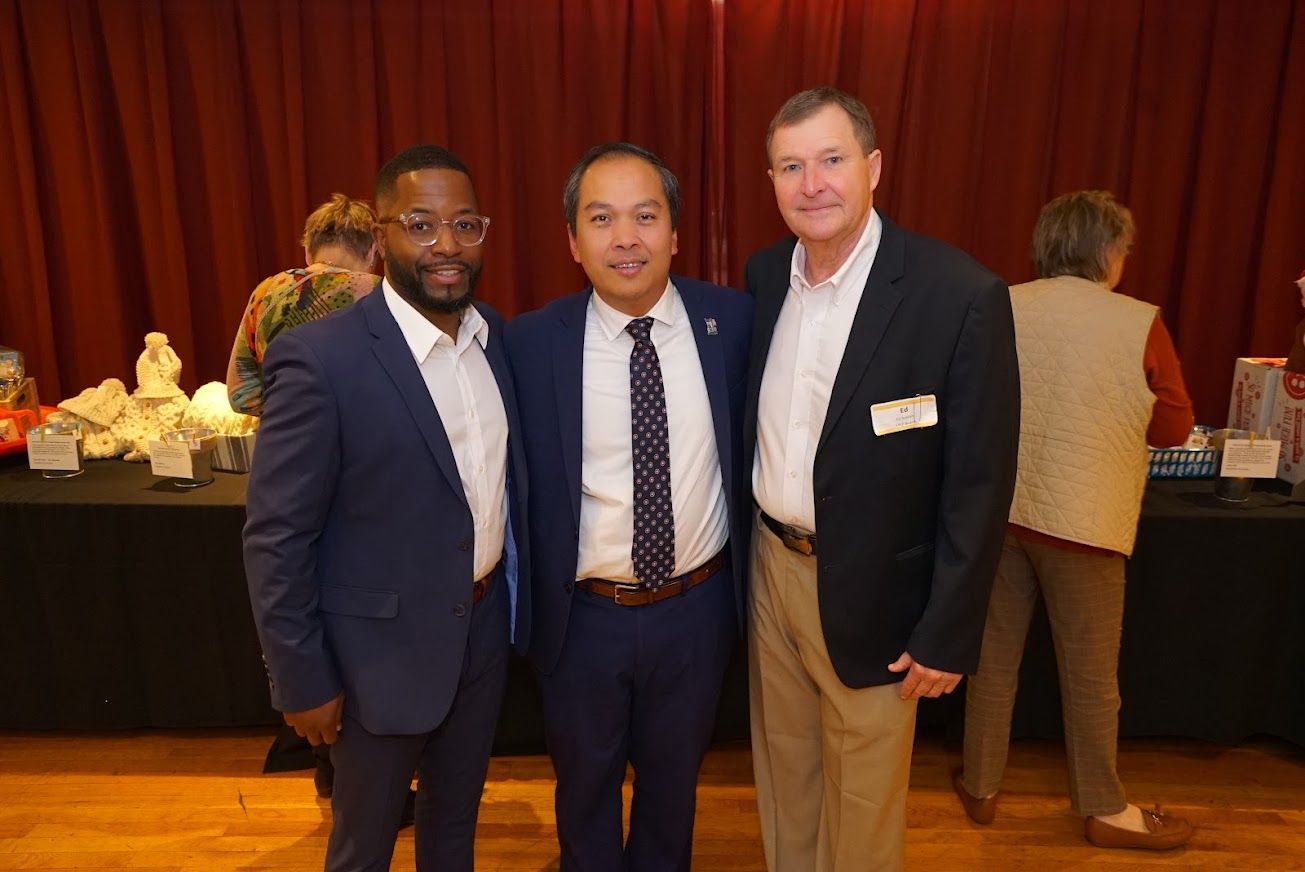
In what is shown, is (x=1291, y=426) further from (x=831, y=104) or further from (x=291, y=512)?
(x=291, y=512)

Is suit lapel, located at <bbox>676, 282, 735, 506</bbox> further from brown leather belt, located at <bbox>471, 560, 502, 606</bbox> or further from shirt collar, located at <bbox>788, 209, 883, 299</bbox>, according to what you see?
brown leather belt, located at <bbox>471, 560, 502, 606</bbox>

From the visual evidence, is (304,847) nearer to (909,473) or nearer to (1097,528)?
(909,473)

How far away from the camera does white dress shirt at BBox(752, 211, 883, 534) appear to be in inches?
64.5

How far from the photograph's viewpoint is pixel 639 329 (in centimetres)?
177

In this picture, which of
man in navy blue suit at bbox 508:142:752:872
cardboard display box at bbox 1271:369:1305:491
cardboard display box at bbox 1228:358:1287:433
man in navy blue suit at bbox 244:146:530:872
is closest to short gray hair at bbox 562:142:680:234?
man in navy blue suit at bbox 508:142:752:872

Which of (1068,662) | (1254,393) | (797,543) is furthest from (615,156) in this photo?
(1254,393)

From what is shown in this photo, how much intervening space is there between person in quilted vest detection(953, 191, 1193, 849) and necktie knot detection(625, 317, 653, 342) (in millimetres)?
1003

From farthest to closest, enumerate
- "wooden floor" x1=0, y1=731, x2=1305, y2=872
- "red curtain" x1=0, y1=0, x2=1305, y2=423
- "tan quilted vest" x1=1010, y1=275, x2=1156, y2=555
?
1. "red curtain" x1=0, y1=0, x2=1305, y2=423
2. "wooden floor" x1=0, y1=731, x2=1305, y2=872
3. "tan quilted vest" x1=1010, y1=275, x2=1156, y2=555

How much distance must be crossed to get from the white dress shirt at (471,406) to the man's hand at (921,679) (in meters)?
0.85

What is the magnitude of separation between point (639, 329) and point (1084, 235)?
1.19m

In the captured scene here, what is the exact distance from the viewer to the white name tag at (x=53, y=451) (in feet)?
8.86

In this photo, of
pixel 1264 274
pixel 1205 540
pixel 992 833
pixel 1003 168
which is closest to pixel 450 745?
pixel 992 833

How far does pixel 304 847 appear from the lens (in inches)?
93.6

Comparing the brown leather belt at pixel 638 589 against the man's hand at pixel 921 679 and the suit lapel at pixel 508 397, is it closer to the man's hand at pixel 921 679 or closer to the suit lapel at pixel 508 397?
the suit lapel at pixel 508 397
